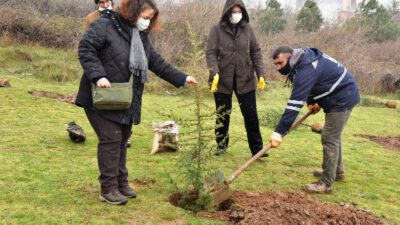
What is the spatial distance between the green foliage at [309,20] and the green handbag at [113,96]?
27.4 meters

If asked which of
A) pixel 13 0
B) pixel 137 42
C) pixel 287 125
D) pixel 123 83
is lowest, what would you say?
pixel 287 125

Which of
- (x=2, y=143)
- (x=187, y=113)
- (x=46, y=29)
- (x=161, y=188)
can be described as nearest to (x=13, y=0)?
(x=46, y=29)

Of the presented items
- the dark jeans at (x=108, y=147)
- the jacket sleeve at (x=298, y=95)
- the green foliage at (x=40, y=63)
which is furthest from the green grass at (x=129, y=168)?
the green foliage at (x=40, y=63)

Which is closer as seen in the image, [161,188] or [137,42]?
[137,42]

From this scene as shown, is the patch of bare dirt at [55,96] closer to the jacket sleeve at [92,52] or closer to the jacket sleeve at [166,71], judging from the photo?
the jacket sleeve at [166,71]

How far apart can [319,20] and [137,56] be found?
2812 cm

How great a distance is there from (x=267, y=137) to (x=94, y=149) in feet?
11.5

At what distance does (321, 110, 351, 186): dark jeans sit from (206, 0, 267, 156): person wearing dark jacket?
1170 millimetres

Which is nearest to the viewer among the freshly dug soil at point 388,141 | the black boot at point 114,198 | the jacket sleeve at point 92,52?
the jacket sleeve at point 92,52

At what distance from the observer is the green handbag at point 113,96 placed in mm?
3739

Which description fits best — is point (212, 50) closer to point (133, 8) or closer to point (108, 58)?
point (133, 8)

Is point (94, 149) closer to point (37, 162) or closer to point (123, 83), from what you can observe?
point (37, 162)

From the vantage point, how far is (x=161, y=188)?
4.76m

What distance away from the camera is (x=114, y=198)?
412 centimetres
